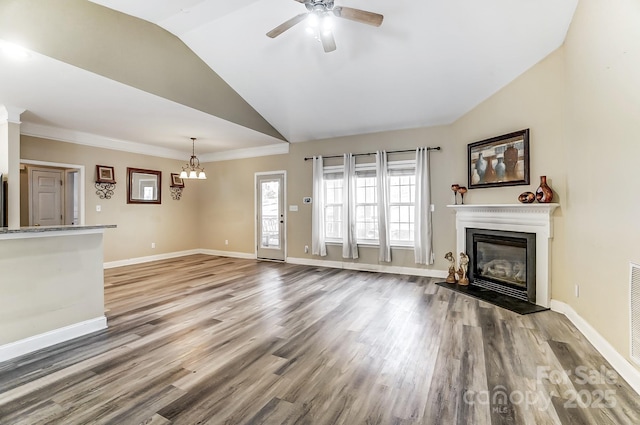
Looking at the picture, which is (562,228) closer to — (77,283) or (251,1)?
(251,1)

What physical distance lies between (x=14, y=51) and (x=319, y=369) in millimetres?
4012

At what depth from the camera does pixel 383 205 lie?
5551mm

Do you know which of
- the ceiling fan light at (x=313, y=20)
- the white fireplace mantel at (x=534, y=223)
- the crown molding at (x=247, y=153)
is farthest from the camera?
the crown molding at (x=247, y=153)

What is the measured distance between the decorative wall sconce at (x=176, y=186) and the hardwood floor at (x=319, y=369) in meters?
3.96

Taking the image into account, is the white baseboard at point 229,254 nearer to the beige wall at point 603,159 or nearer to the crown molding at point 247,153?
the crown molding at point 247,153

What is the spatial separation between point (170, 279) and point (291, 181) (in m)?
3.14

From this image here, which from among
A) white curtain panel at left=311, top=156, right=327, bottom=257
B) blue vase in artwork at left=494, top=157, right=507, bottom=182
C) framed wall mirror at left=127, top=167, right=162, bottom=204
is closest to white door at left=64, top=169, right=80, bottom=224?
framed wall mirror at left=127, top=167, right=162, bottom=204

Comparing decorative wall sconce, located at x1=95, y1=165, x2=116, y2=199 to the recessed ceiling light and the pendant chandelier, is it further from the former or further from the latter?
the recessed ceiling light

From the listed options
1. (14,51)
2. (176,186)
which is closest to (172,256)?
(176,186)

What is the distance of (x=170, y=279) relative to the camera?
5.14 m

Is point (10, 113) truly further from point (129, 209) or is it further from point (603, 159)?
point (603, 159)

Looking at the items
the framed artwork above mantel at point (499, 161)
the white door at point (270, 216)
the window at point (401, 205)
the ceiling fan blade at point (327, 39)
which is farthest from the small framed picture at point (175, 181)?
the framed artwork above mantel at point (499, 161)

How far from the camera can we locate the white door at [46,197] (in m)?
5.68

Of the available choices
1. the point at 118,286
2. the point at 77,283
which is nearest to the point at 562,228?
the point at 77,283
